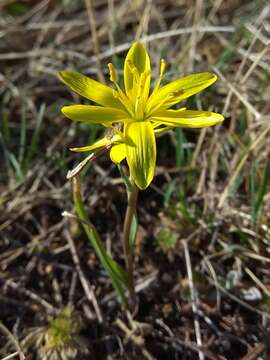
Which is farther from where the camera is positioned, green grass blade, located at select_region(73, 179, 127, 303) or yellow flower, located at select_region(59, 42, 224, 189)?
green grass blade, located at select_region(73, 179, 127, 303)

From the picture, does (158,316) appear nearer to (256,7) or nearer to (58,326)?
(58,326)

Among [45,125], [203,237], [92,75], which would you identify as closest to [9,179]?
[45,125]

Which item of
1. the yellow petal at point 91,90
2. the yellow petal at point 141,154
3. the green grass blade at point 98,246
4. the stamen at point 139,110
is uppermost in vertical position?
the yellow petal at point 91,90

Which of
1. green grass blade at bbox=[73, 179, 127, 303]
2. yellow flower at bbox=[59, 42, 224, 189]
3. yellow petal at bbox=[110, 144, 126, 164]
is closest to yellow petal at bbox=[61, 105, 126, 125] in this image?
yellow flower at bbox=[59, 42, 224, 189]

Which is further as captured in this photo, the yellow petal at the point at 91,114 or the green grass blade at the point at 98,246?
the green grass blade at the point at 98,246

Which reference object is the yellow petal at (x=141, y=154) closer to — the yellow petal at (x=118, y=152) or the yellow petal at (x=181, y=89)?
the yellow petal at (x=118, y=152)

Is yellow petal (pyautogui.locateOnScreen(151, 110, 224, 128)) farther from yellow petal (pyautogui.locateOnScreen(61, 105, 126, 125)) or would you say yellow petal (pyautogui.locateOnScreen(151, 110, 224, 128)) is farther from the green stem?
the green stem

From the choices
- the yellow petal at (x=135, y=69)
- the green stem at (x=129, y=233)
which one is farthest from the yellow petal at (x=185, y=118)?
the green stem at (x=129, y=233)
